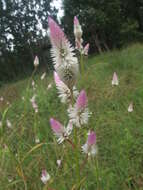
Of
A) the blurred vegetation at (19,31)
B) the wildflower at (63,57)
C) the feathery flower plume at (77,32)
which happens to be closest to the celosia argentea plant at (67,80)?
the wildflower at (63,57)

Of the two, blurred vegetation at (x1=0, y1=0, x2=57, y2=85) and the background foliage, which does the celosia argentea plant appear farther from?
blurred vegetation at (x1=0, y1=0, x2=57, y2=85)

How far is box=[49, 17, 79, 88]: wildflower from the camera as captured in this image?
0.97 m

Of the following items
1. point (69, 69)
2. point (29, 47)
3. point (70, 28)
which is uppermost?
point (69, 69)

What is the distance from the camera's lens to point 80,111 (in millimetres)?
1002

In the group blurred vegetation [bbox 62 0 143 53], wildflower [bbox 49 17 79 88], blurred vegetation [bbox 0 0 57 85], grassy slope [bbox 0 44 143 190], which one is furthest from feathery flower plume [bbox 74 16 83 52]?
blurred vegetation [bbox 0 0 57 85]

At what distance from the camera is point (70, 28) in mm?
20078

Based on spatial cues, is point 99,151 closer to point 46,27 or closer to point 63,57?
point 63,57

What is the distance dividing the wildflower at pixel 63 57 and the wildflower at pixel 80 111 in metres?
0.06

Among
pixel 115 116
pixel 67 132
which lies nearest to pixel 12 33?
pixel 115 116

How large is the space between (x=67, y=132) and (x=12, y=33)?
27291 millimetres

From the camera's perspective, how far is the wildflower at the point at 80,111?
98 cm

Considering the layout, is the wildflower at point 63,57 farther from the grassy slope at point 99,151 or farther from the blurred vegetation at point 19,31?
the blurred vegetation at point 19,31

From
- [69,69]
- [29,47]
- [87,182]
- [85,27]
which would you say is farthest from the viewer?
[29,47]

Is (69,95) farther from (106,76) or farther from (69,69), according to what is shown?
(106,76)
